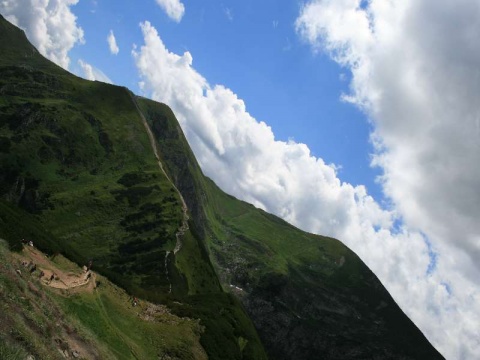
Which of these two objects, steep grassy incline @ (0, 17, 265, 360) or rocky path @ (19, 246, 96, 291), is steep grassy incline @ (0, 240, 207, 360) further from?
steep grassy incline @ (0, 17, 265, 360)

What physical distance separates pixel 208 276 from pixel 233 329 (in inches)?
3155

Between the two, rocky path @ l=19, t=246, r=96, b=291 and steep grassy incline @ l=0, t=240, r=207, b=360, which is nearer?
steep grassy incline @ l=0, t=240, r=207, b=360

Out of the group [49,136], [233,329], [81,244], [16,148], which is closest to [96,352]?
[233,329]

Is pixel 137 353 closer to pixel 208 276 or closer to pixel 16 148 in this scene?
pixel 208 276

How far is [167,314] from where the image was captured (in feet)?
245

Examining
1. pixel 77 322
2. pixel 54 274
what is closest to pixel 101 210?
pixel 54 274

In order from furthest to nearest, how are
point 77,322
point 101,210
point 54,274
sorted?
point 101,210 < point 54,274 < point 77,322

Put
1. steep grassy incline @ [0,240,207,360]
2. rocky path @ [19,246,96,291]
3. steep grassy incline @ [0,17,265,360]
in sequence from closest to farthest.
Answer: steep grassy incline @ [0,240,207,360]
rocky path @ [19,246,96,291]
steep grassy incline @ [0,17,265,360]

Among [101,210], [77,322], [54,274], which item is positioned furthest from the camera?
[101,210]

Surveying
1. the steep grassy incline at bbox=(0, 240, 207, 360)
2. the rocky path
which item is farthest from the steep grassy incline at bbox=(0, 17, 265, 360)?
the rocky path

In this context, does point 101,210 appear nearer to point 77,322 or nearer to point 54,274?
point 54,274

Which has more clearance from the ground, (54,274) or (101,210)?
(101,210)

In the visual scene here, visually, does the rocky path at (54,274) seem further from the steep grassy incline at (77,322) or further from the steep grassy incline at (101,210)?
the steep grassy incline at (101,210)

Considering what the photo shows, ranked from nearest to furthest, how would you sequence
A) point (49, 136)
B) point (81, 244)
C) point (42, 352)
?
point (42, 352), point (81, 244), point (49, 136)
